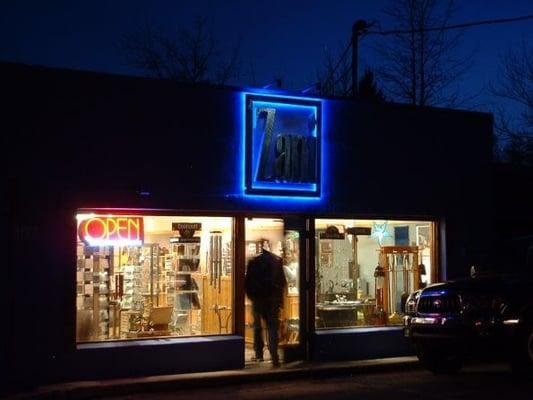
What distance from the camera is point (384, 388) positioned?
36.4ft

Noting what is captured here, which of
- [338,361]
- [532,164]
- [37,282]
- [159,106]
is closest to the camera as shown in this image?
[37,282]

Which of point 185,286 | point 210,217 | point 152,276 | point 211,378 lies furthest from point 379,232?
point 211,378

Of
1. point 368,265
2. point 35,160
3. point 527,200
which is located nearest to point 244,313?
point 368,265

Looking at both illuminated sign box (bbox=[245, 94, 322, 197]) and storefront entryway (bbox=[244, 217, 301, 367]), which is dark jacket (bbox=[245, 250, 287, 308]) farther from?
illuminated sign box (bbox=[245, 94, 322, 197])

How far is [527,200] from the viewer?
22203mm

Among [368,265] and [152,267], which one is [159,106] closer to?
[152,267]

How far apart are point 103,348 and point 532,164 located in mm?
16508

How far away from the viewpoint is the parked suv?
36.1 ft

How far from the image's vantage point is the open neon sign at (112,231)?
1202 cm

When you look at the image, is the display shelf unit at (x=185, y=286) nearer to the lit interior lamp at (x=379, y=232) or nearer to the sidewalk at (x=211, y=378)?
the sidewalk at (x=211, y=378)

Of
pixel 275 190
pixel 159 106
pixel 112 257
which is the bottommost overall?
pixel 112 257

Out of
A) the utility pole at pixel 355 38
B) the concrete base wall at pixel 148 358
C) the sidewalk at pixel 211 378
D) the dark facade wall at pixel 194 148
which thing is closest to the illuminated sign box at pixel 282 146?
the dark facade wall at pixel 194 148

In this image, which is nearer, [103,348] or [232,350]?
[103,348]

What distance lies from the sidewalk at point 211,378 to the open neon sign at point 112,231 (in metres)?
2.13
